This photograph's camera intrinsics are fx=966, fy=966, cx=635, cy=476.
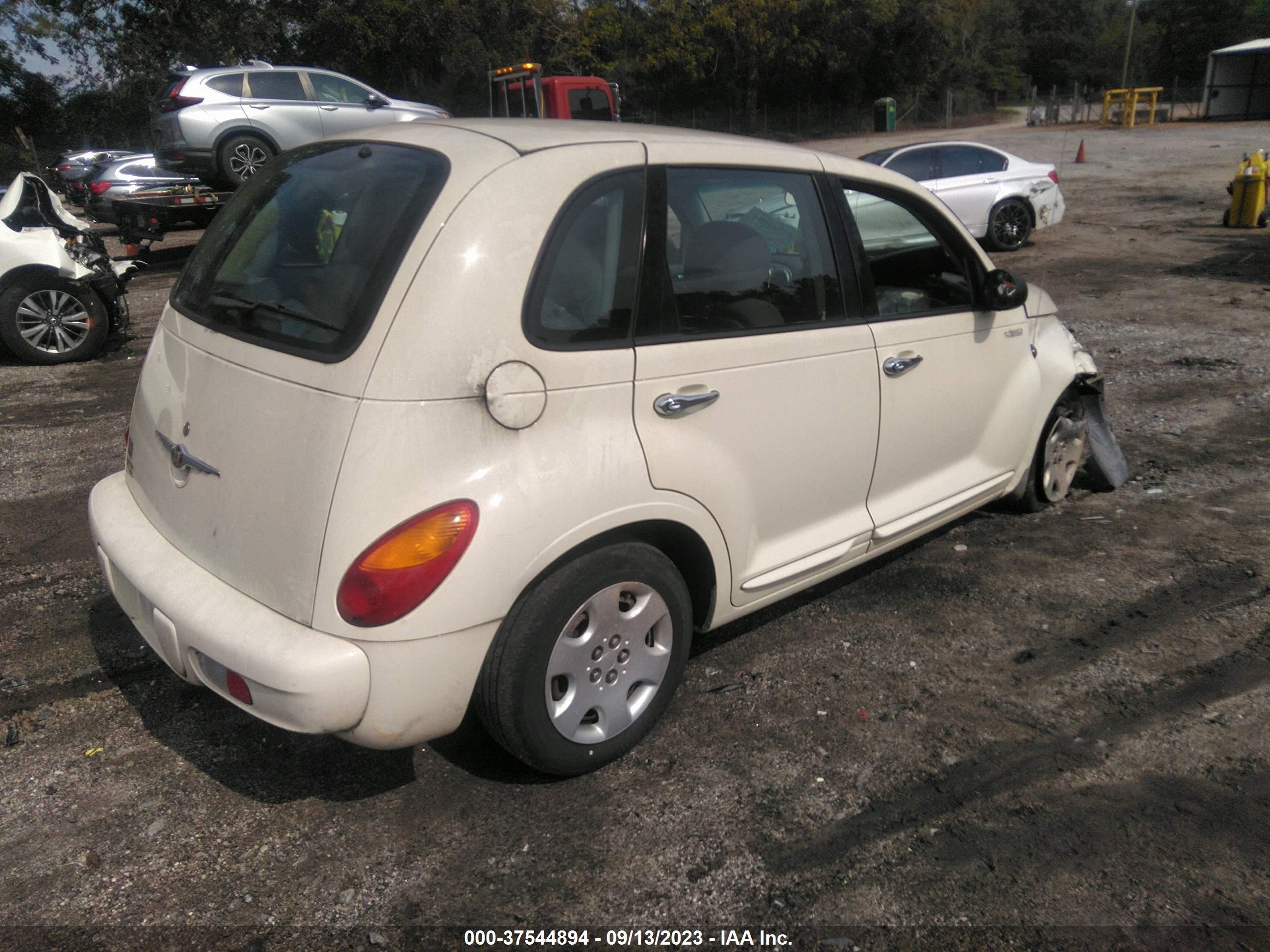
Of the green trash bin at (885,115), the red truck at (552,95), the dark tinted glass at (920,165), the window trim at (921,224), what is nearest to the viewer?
the window trim at (921,224)

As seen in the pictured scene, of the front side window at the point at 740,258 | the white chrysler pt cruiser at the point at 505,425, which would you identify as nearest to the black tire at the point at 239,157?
the white chrysler pt cruiser at the point at 505,425

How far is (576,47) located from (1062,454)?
1673 inches

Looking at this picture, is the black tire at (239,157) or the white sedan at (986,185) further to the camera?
the white sedan at (986,185)

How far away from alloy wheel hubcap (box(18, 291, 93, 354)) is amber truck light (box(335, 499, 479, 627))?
806 cm

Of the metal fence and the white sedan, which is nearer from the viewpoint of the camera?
the white sedan

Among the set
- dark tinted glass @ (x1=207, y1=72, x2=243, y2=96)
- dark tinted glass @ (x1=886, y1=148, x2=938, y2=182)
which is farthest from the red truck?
dark tinted glass @ (x1=886, y1=148, x2=938, y2=182)

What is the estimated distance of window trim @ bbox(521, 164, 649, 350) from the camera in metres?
2.63

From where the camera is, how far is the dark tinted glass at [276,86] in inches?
530

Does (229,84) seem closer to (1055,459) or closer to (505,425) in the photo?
(1055,459)

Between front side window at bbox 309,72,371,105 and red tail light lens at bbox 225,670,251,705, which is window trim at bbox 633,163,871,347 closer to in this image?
red tail light lens at bbox 225,670,251,705

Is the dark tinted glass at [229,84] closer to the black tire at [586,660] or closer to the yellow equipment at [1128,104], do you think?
the black tire at [586,660]

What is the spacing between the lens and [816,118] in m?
47.7

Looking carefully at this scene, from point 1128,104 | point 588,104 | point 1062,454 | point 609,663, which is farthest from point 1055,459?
point 1128,104

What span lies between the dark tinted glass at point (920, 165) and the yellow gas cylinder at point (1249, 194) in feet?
15.8
